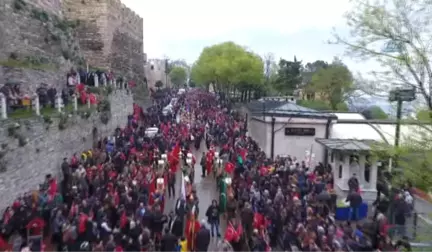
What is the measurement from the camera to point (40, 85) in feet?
65.0

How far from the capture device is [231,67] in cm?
5434

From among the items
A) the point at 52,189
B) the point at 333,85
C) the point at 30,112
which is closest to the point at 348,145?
the point at 52,189

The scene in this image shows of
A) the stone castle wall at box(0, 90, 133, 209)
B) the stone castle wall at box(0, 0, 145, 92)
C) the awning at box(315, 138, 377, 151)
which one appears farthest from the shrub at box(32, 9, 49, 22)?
the awning at box(315, 138, 377, 151)

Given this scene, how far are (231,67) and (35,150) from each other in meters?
41.3

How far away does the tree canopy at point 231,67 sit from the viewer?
2120 inches

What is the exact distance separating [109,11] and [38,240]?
94.0 feet

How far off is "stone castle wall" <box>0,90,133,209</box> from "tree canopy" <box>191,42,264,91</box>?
111 feet

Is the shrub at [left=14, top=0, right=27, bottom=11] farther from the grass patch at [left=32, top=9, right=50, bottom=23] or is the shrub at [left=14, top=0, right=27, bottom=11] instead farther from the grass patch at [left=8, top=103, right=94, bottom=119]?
the grass patch at [left=8, top=103, right=94, bottom=119]

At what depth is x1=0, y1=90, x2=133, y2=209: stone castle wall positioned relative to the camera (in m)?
12.5

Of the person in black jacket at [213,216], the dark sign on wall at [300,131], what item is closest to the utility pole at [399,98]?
the person in black jacket at [213,216]

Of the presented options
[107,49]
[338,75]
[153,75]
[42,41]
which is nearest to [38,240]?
[42,41]

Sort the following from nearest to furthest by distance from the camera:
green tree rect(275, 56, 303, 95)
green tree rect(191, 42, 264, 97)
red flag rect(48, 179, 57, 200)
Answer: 1. red flag rect(48, 179, 57, 200)
2. green tree rect(275, 56, 303, 95)
3. green tree rect(191, 42, 264, 97)

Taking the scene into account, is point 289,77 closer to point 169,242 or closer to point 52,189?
point 52,189

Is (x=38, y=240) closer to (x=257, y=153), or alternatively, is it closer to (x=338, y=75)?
(x=257, y=153)
